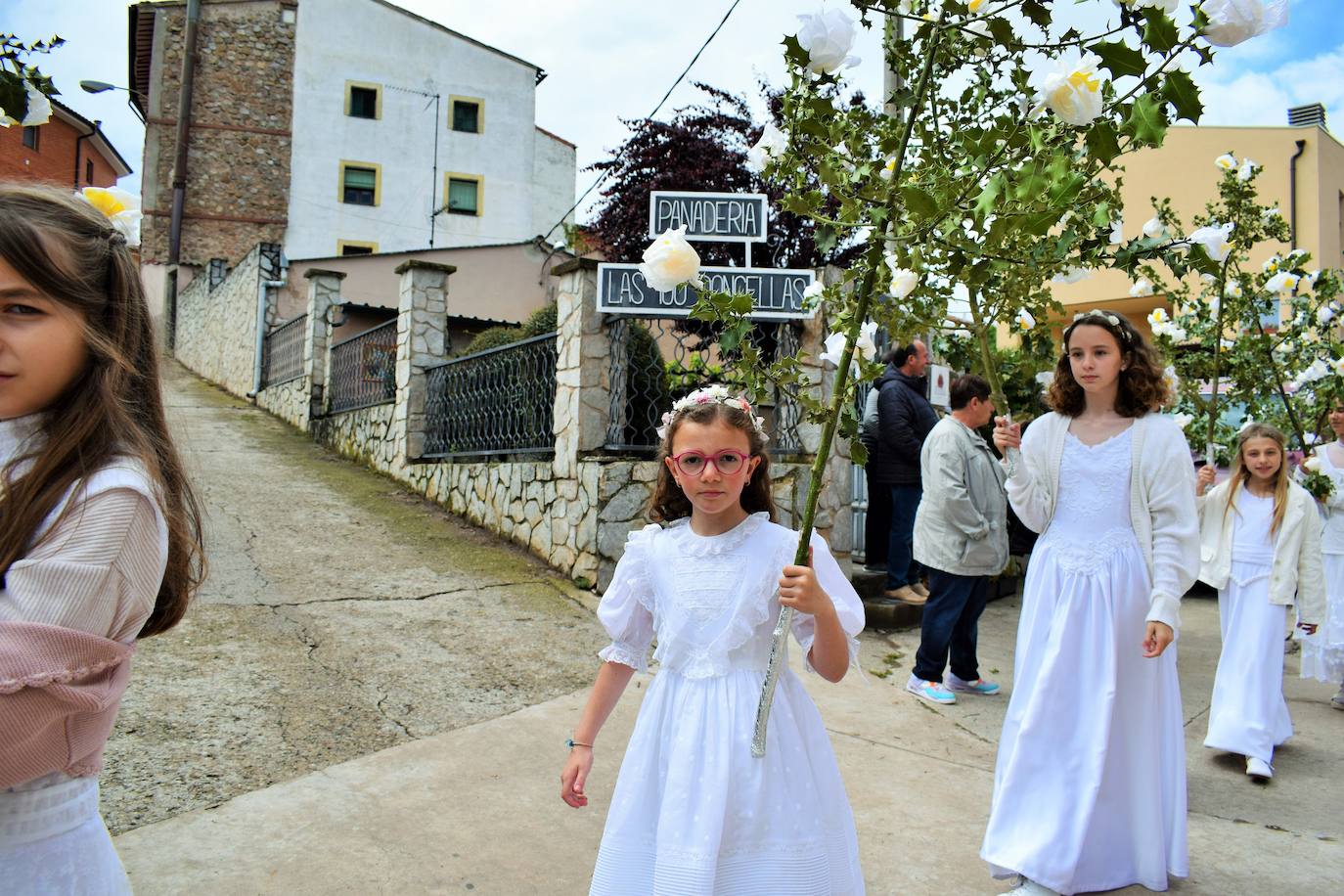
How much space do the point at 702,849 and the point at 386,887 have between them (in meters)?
1.42

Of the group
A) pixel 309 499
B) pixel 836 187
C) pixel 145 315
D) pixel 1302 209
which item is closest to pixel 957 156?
pixel 836 187

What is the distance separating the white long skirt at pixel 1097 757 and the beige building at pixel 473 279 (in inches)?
653

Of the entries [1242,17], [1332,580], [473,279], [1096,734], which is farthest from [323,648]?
[473,279]

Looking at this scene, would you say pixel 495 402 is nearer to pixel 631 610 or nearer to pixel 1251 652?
pixel 1251 652

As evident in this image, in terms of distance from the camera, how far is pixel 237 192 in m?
27.5

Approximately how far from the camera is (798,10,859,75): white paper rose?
73.3 inches

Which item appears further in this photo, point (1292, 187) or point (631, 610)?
point (1292, 187)

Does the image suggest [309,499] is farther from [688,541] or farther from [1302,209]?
[1302,209]

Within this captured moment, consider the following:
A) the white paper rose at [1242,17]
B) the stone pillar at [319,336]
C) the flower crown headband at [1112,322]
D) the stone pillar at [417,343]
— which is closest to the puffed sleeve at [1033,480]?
the flower crown headband at [1112,322]

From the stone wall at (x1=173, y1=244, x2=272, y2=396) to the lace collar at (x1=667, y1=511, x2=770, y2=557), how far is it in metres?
16.3

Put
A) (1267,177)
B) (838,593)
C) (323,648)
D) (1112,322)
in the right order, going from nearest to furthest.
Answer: (838,593)
(1112,322)
(323,648)
(1267,177)

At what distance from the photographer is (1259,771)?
4414 mm

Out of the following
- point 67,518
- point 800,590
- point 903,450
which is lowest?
point 800,590

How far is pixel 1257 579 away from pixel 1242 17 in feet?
13.3
